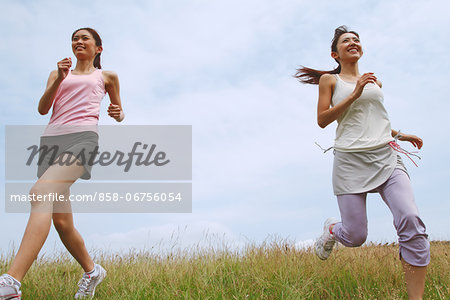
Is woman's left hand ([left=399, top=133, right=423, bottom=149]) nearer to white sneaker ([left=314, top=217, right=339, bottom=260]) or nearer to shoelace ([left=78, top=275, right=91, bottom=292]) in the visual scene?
white sneaker ([left=314, top=217, right=339, bottom=260])

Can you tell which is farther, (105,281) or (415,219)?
(105,281)

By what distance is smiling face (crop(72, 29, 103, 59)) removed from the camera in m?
4.58

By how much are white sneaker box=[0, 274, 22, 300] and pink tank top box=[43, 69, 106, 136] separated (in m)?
1.42

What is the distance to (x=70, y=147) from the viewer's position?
401 centimetres

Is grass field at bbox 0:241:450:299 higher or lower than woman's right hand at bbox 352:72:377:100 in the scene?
lower

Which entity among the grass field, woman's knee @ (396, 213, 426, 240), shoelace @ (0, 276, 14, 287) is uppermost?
woman's knee @ (396, 213, 426, 240)

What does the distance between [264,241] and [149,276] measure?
1.98 m

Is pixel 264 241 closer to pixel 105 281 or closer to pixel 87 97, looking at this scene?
pixel 105 281

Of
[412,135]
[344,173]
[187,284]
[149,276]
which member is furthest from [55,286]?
[412,135]

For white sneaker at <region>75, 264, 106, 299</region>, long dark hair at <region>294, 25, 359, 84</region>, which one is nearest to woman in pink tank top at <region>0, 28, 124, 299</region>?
white sneaker at <region>75, 264, 106, 299</region>

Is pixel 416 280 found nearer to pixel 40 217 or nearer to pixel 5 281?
pixel 40 217

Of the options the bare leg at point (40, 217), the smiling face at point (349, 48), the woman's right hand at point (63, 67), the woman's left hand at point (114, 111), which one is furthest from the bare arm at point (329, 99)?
the woman's right hand at point (63, 67)

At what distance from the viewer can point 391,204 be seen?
12.4 feet

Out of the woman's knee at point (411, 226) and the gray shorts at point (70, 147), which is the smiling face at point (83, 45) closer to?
the gray shorts at point (70, 147)
